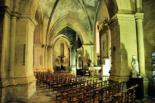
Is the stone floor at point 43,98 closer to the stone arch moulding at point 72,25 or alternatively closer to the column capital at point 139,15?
the column capital at point 139,15

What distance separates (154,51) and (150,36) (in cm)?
93

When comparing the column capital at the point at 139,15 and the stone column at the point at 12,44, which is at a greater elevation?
the column capital at the point at 139,15

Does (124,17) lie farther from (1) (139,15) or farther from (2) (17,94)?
(2) (17,94)

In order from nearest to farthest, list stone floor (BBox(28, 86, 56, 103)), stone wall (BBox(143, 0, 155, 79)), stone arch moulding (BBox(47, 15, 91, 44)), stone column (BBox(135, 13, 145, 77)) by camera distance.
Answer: stone floor (BBox(28, 86, 56, 103)) < stone column (BBox(135, 13, 145, 77)) < stone wall (BBox(143, 0, 155, 79)) < stone arch moulding (BBox(47, 15, 91, 44))

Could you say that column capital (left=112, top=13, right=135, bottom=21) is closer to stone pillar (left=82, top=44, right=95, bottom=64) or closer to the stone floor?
the stone floor

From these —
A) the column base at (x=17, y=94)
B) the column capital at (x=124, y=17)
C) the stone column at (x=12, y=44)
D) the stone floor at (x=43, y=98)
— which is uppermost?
the column capital at (x=124, y=17)

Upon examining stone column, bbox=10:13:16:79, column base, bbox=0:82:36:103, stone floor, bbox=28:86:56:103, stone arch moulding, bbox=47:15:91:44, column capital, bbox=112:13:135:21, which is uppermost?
stone arch moulding, bbox=47:15:91:44

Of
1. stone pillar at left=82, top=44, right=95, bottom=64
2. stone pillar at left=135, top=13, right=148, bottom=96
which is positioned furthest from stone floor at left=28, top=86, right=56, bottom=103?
stone pillar at left=82, top=44, right=95, bottom=64

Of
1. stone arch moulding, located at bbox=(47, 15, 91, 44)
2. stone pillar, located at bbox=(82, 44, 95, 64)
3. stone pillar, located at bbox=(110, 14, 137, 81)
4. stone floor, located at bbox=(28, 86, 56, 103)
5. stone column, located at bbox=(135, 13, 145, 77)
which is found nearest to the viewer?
stone floor, located at bbox=(28, 86, 56, 103)

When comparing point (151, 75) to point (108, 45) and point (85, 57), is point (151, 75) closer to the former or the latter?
point (108, 45)

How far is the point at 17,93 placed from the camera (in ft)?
19.8

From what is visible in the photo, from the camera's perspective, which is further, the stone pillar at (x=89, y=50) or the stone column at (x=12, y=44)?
the stone pillar at (x=89, y=50)

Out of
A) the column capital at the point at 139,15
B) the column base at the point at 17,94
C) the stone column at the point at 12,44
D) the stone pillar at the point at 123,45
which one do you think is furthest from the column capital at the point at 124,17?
the column base at the point at 17,94

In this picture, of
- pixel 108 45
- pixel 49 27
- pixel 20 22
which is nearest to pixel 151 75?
pixel 108 45
